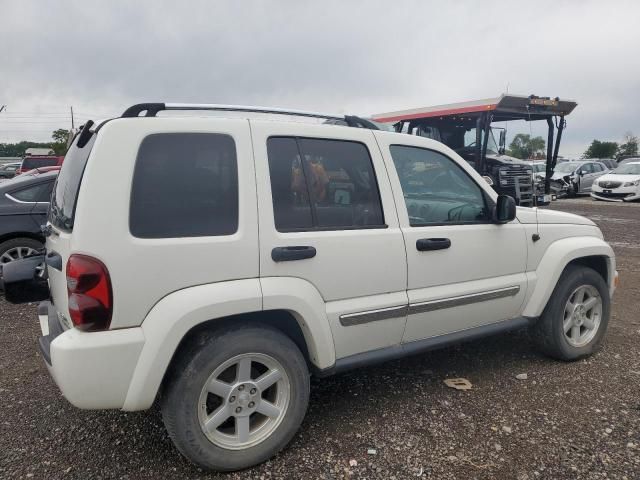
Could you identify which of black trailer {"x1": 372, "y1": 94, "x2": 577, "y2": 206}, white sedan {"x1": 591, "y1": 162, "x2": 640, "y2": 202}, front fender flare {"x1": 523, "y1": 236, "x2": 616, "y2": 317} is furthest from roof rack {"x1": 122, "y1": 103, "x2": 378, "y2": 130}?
white sedan {"x1": 591, "y1": 162, "x2": 640, "y2": 202}

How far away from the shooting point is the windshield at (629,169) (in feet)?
63.7

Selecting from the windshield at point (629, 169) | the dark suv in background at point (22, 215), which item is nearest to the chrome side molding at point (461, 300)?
the dark suv in background at point (22, 215)

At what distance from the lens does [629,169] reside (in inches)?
776

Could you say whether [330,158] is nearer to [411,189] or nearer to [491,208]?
[411,189]

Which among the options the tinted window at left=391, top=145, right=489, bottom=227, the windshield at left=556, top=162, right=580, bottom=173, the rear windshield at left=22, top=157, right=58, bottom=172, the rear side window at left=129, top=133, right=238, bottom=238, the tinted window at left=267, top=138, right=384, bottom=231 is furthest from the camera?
the windshield at left=556, top=162, right=580, bottom=173

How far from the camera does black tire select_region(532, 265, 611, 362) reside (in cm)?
377

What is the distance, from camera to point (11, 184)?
6.05 metres

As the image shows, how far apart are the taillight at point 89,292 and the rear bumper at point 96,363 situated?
0.21 ft

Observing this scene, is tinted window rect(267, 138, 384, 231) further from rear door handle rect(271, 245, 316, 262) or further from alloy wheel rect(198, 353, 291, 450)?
alloy wheel rect(198, 353, 291, 450)

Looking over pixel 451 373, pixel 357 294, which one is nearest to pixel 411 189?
pixel 357 294

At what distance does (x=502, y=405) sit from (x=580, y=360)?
3.77ft

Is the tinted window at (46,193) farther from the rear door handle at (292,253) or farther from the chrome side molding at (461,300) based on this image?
the chrome side molding at (461,300)

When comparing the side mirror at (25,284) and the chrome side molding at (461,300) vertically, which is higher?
the side mirror at (25,284)

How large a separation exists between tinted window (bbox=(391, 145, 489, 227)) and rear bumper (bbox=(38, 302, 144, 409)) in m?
1.78
